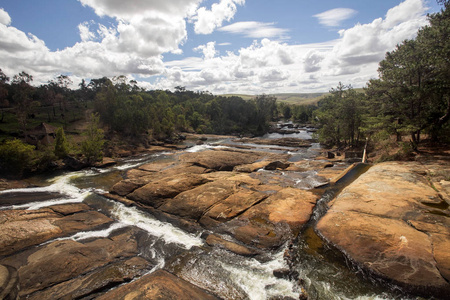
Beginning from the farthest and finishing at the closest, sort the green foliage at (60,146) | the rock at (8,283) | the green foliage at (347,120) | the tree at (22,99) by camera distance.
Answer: the tree at (22,99), the green foliage at (347,120), the green foliage at (60,146), the rock at (8,283)

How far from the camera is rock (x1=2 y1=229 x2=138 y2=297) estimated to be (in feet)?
29.1

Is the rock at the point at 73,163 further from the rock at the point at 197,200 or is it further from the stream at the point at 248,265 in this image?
the rock at the point at 197,200

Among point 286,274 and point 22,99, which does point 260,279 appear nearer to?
point 286,274

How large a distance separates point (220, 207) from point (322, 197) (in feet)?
26.3

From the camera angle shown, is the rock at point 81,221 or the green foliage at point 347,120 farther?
the green foliage at point 347,120

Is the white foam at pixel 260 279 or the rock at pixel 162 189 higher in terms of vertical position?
the rock at pixel 162 189

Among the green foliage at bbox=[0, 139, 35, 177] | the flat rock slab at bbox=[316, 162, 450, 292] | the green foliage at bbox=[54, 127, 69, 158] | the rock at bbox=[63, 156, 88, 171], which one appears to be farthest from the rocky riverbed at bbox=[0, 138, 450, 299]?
the green foliage at bbox=[54, 127, 69, 158]

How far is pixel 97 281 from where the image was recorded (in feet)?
29.0

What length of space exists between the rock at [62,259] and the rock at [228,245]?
4090 millimetres

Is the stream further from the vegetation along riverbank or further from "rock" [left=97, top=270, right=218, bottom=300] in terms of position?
Answer: "rock" [left=97, top=270, right=218, bottom=300]

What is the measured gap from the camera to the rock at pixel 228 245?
10672mm

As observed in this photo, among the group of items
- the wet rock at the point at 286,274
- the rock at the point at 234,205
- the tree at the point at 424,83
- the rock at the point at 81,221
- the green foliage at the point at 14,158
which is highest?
the tree at the point at 424,83

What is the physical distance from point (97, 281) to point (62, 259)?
259 centimetres

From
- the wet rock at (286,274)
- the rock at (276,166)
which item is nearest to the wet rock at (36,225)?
the wet rock at (286,274)
